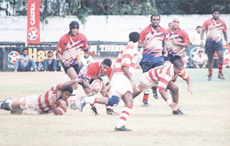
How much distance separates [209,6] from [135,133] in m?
32.7

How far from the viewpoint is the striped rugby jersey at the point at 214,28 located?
2325 cm

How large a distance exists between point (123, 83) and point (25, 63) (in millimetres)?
20873

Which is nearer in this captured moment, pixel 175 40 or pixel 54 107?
pixel 54 107

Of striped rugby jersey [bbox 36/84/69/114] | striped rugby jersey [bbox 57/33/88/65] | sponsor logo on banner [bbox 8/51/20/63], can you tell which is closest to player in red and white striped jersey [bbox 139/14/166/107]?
striped rugby jersey [bbox 57/33/88/65]

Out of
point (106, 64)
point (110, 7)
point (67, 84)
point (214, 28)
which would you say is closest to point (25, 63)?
point (214, 28)

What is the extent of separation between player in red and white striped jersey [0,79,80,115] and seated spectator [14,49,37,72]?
17.9 metres

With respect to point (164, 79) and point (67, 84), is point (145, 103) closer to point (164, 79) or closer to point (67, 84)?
point (164, 79)

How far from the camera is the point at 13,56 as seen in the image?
108 feet

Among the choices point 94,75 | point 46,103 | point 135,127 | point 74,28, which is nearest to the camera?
point 135,127

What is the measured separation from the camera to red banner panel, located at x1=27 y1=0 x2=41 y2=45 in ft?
123

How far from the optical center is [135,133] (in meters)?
11.2

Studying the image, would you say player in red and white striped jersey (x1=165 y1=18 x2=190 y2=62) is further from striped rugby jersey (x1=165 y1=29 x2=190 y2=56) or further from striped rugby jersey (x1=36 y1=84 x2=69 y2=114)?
striped rugby jersey (x1=36 y1=84 x2=69 y2=114)

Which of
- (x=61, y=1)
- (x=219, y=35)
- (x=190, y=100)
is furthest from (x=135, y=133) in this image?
(x=61, y=1)

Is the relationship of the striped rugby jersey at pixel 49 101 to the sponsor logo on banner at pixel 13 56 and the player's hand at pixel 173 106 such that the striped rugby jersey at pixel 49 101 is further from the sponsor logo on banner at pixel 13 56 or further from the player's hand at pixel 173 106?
the sponsor logo on banner at pixel 13 56
